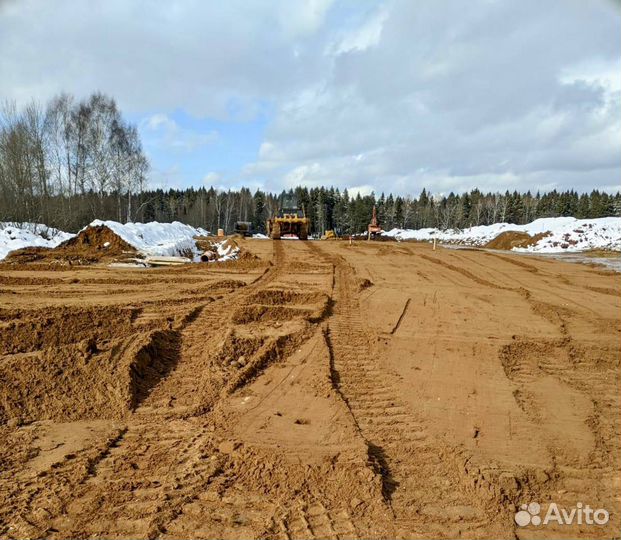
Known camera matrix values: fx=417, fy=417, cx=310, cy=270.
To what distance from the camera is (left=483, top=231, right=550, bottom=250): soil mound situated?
99.9ft

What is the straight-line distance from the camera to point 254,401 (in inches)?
186

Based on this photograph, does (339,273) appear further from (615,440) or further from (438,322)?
(615,440)

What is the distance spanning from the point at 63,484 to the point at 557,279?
1439cm

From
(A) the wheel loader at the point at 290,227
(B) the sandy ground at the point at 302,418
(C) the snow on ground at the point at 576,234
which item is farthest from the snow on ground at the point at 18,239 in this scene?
(C) the snow on ground at the point at 576,234

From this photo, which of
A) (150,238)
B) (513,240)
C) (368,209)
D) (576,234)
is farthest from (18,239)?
(368,209)

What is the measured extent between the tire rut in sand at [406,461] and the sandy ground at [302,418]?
0.02 meters

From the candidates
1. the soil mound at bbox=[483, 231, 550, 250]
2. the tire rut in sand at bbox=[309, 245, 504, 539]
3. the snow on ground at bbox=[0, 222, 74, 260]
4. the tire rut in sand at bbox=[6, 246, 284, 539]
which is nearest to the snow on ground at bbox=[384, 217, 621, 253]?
the soil mound at bbox=[483, 231, 550, 250]

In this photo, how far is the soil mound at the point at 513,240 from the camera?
3044 centimetres

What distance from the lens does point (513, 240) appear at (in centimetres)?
3238

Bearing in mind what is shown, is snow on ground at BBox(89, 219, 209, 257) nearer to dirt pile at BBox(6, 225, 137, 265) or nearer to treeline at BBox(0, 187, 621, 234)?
dirt pile at BBox(6, 225, 137, 265)

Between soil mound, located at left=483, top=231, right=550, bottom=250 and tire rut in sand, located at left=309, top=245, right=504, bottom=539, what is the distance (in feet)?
95.0

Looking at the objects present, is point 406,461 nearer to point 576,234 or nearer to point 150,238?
point 150,238

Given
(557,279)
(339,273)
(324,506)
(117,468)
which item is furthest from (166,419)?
(557,279)

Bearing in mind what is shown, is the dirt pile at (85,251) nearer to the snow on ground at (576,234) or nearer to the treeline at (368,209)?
the snow on ground at (576,234)
